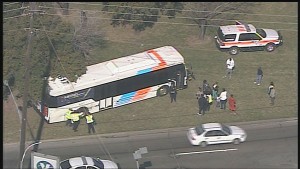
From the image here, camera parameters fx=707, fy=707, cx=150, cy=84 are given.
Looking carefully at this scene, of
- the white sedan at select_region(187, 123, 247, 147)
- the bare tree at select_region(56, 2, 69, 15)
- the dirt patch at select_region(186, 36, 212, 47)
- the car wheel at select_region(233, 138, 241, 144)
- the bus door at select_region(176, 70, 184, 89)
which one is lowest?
the car wheel at select_region(233, 138, 241, 144)

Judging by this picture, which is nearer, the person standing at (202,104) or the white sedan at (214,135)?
the white sedan at (214,135)

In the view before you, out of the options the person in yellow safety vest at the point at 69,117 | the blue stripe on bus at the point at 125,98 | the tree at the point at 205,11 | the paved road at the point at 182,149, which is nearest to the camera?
the paved road at the point at 182,149

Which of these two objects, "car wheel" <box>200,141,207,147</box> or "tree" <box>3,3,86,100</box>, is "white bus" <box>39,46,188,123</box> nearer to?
"tree" <box>3,3,86,100</box>

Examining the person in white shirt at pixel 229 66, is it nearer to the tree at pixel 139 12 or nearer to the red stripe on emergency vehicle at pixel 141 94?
the red stripe on emergency vehicle at pixel 141 94

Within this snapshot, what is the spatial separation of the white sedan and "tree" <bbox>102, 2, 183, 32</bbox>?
13.4 metres

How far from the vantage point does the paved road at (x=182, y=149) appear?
31.0 meters

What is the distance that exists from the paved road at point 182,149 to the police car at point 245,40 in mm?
8738

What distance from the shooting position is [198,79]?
39656 mm

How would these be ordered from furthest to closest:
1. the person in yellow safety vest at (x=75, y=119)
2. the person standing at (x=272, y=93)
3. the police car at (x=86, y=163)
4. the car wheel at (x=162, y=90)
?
the car wheel at (x=162, y=90)
the person standing at (x=272, y=93)
the person in yellow safety vest at (x=75, y=119)
the police car at (x=86, y=163)

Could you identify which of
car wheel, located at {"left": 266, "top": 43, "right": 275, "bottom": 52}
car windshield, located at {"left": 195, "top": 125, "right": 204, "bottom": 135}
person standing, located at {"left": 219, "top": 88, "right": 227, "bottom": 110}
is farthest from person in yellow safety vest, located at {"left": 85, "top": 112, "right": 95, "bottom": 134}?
car wheel, located at {"left": 266, "top": 43, "right": 275, "bottom": 52}

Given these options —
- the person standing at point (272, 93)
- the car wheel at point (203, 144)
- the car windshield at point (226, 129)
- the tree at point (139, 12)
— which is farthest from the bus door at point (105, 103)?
the tree at point (139, 12)

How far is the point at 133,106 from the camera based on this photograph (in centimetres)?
3719

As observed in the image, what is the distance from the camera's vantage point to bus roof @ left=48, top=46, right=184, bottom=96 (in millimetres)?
35316

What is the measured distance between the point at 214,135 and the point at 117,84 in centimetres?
664
